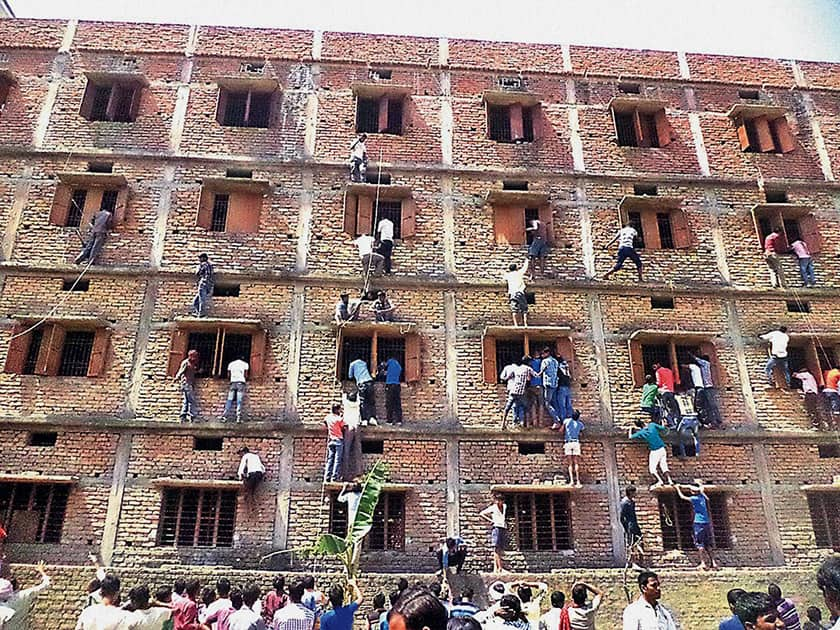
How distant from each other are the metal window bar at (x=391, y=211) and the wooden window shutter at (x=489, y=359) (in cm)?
347

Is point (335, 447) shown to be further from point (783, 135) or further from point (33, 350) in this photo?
point (783, 135)

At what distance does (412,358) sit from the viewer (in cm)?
1295

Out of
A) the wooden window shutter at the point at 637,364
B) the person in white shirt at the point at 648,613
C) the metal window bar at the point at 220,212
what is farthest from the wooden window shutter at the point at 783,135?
the person in white shirt at the point at 648,613

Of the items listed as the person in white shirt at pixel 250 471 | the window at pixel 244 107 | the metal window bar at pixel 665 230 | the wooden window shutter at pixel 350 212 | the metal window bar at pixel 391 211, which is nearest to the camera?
the person in white shirt at pixel 250 471

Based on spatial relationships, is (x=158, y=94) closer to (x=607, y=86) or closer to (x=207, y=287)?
(x=207, y=287)

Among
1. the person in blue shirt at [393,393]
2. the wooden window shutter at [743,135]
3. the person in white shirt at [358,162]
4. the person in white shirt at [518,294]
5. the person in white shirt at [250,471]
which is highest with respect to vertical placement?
the wooden window shutter at [743,135]

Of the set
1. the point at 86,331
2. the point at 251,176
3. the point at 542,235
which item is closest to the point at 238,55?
the point at 251,176

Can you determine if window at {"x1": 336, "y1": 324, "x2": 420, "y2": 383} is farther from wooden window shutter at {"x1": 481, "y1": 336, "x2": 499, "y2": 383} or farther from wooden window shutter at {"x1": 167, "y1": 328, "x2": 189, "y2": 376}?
wooden window shutter at {"x1": 167, "y1": 328, "x2": 189, "y2": 376}

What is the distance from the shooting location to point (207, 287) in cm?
1304

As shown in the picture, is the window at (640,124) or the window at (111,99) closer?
the window at (111,99)

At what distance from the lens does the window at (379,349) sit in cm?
1287

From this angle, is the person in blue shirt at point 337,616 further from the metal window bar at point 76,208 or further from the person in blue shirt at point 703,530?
the metal window bar at point 76,208

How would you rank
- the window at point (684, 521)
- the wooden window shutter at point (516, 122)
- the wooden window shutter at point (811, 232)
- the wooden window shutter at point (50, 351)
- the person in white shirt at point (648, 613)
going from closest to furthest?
the person in white shirt at point (648, 613) < the window at point (684, 521) < the wooden window shutter at point (50, 351) < the wooden window shutter at point (811, 232) < the wooden window shutter at point (516, 122)

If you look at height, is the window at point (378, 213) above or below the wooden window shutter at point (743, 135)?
below
